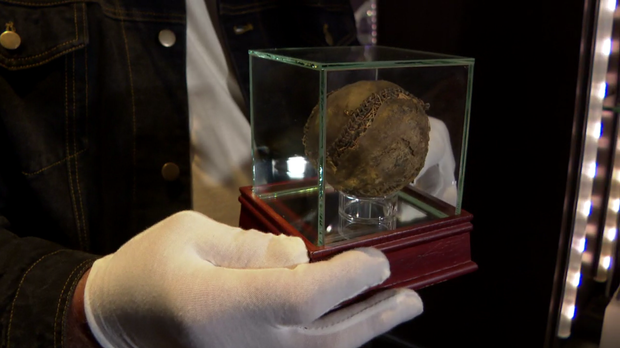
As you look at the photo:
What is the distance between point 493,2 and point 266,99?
55 cm

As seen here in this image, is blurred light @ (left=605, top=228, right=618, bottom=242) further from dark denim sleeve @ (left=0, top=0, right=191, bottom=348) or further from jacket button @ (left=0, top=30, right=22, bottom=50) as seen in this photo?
jacket button @ (left=0, top=30, right=22, bottom=50)

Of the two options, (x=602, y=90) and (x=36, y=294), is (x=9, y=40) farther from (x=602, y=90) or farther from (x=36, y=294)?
(x=602, y=90)

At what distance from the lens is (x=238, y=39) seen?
3.43 ft

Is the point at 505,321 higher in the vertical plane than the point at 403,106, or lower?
lower

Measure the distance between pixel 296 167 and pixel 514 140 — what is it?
491 mm

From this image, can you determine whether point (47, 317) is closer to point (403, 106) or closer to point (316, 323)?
point (316, 323)

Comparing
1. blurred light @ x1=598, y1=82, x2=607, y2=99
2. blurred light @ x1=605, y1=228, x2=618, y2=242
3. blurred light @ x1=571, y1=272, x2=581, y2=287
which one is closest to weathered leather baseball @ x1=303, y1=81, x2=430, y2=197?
blurred light @ x1=598, y1=82, x2=607, y2=99

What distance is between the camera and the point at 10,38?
0.84 meters

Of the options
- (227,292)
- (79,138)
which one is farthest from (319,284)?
(79,138)

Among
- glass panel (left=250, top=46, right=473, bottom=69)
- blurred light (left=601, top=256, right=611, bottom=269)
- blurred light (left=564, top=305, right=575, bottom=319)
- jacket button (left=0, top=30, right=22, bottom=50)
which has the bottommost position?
blurred light (left=564, top=305, right=575, bottom=319)

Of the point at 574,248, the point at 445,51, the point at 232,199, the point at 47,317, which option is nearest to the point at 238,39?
the point at 232,199

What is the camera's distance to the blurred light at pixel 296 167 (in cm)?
100

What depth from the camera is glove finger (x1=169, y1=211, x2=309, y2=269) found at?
704 mm

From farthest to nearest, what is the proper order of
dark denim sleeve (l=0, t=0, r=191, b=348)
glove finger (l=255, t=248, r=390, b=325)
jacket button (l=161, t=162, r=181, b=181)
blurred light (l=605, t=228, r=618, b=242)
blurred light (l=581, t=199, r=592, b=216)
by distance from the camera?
blurred light (l=605, t=228, r=618, b=242)
blurred light (l=581, t=199, r=592, b=216)
jacket button (l=161, t=162, r=181, b=181)
dark denim sleeve (l=0, t=0, r=191, b=348)
glove finger (l=255, t=248, r=390, b=325)
